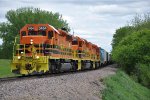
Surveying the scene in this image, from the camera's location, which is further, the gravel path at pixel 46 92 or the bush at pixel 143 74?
the bush at pixel 143 74

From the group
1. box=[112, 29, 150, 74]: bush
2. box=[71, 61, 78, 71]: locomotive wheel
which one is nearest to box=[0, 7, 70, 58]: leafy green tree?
box=[112, 29, 150, 74]: bush

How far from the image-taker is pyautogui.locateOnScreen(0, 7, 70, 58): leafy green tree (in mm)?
102562

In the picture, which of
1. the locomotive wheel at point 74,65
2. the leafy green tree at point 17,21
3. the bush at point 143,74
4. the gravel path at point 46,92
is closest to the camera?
the gravel path at point 46,92

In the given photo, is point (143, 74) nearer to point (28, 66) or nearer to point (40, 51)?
point (40, 51)

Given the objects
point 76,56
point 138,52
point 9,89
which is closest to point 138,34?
point 138,52

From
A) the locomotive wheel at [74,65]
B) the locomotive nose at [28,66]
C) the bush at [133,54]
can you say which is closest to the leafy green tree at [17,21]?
the bush at [133,54]

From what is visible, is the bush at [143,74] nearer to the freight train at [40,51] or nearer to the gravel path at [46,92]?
the freight train at [40,51]

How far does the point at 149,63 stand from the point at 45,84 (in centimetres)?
3655

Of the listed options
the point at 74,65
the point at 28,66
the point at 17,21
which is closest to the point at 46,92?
the point at 28,66

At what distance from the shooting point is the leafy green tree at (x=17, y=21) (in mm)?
102562

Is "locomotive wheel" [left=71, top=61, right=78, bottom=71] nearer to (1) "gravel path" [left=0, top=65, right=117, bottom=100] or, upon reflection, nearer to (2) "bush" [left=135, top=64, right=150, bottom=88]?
(2) "bush" [left=135, top=64, right=150, bottom=88]

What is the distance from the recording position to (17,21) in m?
103

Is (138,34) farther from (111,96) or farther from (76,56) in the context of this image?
(111,96)

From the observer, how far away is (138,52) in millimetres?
55125
